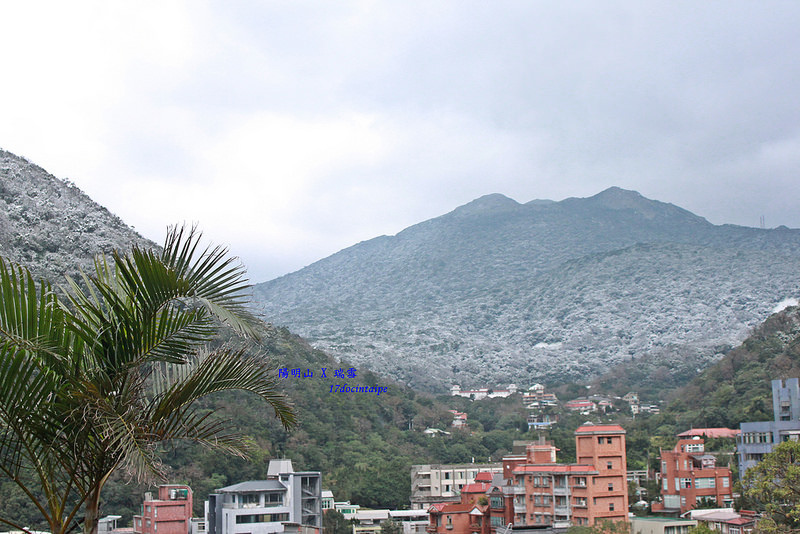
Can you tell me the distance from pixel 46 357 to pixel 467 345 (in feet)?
321

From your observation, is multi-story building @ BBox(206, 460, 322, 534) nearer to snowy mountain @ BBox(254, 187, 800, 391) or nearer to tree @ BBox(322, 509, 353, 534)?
tree @ BBox(322, 509, 353, 534)

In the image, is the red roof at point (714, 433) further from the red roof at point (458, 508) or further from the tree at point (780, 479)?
the tree at point (780, 479)

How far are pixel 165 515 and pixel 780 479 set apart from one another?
48.4ft

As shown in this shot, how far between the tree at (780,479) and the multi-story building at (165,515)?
14079mm

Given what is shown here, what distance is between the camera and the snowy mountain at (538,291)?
91188 millimetres

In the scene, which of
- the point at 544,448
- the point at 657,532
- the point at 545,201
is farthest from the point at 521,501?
the point at 545,201

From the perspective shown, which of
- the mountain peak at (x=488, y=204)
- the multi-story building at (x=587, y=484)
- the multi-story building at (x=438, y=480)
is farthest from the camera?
the mountain peak at (x=488, y=204)

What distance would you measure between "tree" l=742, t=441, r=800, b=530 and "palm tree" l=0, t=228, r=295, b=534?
9358 mm

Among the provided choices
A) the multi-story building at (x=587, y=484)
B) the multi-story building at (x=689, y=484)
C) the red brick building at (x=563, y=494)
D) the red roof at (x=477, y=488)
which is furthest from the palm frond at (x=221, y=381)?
the red roof at (x=477, y=488)

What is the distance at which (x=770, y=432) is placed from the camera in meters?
24.5

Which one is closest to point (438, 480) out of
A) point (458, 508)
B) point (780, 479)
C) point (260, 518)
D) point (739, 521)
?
point (458, 508)

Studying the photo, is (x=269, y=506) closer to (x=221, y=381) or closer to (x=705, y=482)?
(x=705, y=482)

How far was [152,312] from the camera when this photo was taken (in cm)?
280

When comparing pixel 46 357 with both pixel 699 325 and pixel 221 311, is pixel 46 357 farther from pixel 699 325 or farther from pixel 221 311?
pixel 699 325
